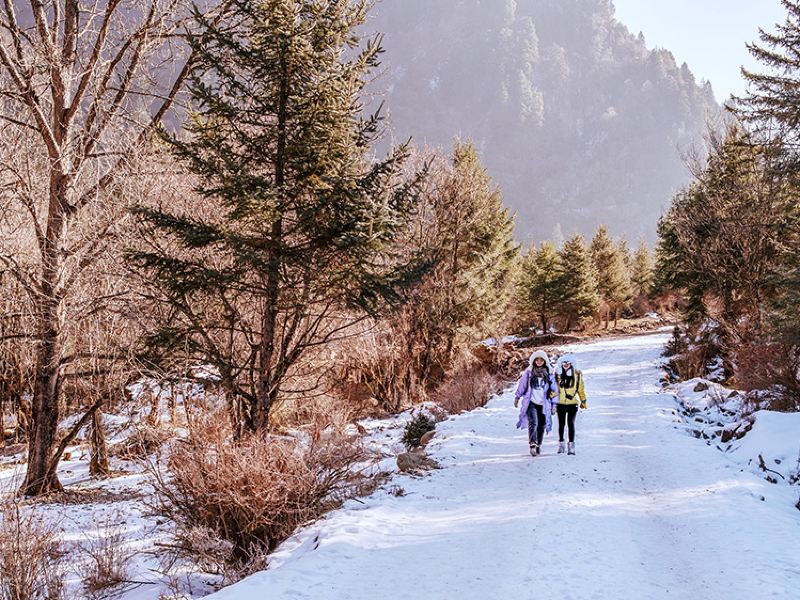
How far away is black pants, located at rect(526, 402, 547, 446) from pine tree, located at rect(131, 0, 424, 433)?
10.5 ft

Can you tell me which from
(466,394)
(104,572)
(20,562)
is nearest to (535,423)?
(466,394)

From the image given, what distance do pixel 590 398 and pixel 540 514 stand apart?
29.3 feet

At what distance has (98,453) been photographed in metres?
12.1

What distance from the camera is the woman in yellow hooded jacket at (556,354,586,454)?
8555 millimetres

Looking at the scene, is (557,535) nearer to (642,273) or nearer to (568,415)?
(568,415)

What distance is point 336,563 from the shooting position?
15.1ft

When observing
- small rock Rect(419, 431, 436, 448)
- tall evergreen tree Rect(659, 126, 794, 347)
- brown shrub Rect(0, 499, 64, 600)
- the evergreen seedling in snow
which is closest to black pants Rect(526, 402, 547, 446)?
small rock Rect(419, 431, 436, 448)

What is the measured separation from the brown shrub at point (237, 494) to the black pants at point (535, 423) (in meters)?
4.18

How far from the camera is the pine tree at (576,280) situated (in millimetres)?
36178

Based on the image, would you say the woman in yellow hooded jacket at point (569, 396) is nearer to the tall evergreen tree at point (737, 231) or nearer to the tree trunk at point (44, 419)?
the tall evergreen tree at point (737, 231)

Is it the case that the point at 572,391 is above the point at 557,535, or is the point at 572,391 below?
above

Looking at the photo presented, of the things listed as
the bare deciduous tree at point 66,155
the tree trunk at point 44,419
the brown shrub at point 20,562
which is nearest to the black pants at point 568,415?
the brown shrub at point 20,562

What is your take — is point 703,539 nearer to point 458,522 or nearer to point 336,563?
point 458,522

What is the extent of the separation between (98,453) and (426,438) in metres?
8.25
